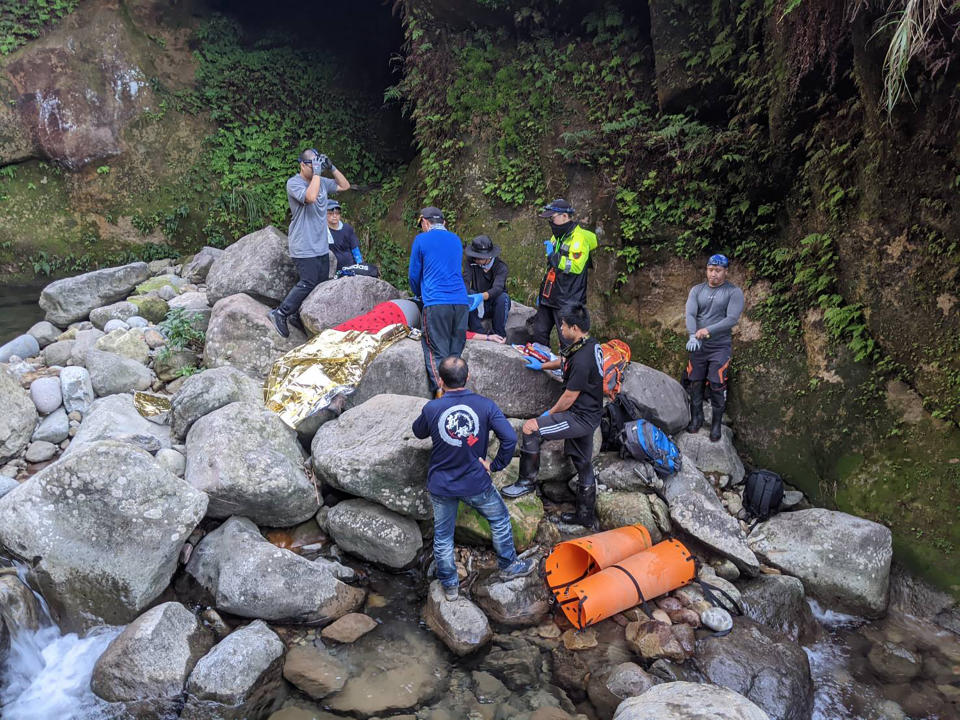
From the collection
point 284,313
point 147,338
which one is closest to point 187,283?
point 147,338

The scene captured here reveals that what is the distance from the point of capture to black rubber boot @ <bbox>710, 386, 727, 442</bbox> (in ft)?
25.3

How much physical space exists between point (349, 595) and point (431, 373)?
2759 mm

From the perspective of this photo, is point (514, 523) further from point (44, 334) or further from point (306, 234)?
point (44, 334)

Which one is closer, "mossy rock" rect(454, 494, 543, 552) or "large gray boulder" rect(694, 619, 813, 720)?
"large gray boulder" rect(694, 619, 813, 720)

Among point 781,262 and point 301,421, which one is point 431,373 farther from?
point 781,262

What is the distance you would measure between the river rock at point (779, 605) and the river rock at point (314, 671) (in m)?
3.72

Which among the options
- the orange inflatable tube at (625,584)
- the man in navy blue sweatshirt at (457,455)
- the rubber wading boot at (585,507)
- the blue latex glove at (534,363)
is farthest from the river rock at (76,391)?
the orange inflatable tube at (625,584)

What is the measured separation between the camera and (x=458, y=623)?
17.6 feet

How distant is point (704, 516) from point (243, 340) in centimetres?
622

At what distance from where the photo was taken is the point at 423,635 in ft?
18.0

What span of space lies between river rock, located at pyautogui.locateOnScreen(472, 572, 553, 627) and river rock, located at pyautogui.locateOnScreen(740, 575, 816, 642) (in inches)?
74.8

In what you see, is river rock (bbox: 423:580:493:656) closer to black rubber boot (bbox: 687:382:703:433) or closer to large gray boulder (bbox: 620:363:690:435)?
large gray boulder (bbox: 620:363:690:435)

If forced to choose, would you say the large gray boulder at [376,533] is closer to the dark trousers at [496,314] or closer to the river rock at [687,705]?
the river rock at [687,705]

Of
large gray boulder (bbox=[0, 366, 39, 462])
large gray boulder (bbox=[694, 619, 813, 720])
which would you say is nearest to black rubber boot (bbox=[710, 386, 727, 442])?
large gray boulder (bbox=[694, 619, 813, 720])
